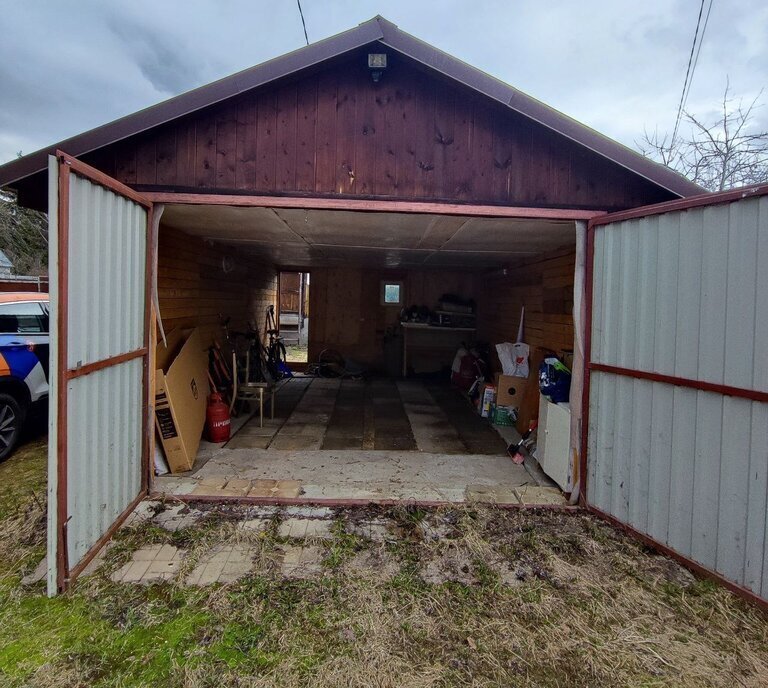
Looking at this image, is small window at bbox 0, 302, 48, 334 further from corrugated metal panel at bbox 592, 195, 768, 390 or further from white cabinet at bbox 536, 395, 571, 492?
corrugated metal panel at bbox 592, 195, 768, 390

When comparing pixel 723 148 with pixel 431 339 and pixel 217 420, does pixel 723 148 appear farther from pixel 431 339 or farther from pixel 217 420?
pixel 217 420

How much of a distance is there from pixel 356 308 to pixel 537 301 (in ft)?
15.5

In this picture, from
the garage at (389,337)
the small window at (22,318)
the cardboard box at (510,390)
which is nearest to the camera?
the garage at (389,337)

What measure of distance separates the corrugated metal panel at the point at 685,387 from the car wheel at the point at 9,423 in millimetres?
5004

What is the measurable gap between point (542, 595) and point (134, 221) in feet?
11.1

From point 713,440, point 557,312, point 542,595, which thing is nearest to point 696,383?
point 713,440

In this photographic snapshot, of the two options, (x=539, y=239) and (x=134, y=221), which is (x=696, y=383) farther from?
(x=134, y=221)

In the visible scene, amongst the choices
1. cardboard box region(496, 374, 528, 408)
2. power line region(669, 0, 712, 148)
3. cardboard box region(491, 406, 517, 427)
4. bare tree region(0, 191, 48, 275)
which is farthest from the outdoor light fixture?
bare tree region(0, 191, 48, 275)

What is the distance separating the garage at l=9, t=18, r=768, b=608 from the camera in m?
2.41

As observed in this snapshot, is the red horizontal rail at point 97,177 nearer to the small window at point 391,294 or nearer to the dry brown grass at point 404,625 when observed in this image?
the dry brown grass at point 404,625

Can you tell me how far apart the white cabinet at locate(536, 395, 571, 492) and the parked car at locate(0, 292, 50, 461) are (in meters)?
4.50

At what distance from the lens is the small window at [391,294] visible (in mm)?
9664

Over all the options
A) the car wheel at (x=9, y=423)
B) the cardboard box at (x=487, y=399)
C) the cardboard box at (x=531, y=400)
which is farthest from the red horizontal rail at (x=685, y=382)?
the car wheel at (x=9, y=423)

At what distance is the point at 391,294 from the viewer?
972cm
